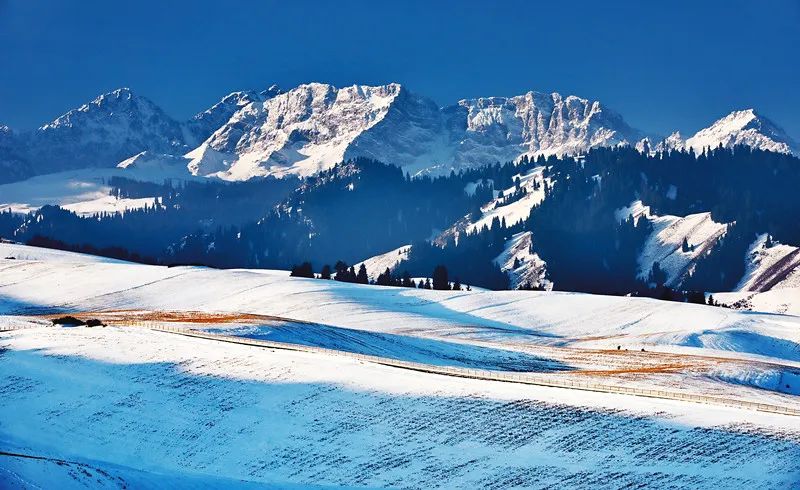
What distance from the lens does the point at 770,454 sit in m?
56.0

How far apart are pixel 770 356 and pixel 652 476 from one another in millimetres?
76404

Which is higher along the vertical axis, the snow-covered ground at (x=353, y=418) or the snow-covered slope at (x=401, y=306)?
the snow-covered slope at (x=401, y=306)

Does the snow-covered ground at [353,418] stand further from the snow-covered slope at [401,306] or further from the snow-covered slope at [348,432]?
the snow-covered slope at [401,306]

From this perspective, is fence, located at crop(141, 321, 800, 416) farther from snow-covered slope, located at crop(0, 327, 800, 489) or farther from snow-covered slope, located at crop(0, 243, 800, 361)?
snow-covered slope, located at crop(0, 243, 800, 361)

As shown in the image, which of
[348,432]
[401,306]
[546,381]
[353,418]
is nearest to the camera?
[348,432]

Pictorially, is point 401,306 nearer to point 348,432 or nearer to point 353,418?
point 353,418

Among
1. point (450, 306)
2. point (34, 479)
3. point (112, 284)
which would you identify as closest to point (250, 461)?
point (34, 479)

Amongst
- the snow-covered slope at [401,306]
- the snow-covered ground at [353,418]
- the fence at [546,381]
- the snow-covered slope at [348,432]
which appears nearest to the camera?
the snow-covered slope at [348,432]

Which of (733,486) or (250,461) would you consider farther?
(250,461)

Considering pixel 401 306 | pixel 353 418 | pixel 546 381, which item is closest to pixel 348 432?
pixel 353 418

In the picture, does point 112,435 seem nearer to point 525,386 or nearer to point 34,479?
point 34,479

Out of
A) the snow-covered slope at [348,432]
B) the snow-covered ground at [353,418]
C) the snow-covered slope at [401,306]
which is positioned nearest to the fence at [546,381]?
the snow-covered ground at [353,418]

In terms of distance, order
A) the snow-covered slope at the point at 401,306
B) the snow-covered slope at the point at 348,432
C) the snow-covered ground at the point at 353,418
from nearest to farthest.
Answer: the snow-covered slope at the point at 348,432, the snow-covered ground at the point at 353,418, the snow-covered slope at the point at 401,306

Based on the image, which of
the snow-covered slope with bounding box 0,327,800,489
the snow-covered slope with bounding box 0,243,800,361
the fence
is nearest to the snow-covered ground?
the snow-covered slope with bounding box 0,327,800,489
